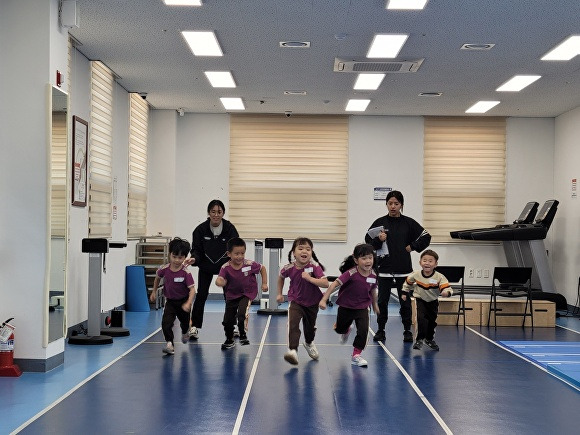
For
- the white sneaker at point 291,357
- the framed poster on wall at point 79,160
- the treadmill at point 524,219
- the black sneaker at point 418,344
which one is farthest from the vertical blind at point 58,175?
the treadmill at point 524,219

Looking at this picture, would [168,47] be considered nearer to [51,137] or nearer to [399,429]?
[51,137]

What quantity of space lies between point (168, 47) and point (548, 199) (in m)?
7.63

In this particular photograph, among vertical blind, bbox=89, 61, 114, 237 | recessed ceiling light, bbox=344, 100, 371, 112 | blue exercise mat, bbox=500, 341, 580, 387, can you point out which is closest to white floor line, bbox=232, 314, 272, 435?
blue exercise mat, bbox=500, 341, 580, 387

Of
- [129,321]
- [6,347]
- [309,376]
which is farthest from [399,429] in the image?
[129,321]

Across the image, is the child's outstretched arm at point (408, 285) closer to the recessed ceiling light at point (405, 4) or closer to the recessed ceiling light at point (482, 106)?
the recessed ceiling light at point (405, 4)

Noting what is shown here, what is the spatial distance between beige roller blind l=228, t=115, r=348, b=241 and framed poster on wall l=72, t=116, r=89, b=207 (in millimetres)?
4623

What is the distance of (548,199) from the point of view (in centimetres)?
1295

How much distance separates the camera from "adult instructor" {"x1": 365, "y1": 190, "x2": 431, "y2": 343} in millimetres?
8270

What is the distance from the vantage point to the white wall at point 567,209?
11875mm

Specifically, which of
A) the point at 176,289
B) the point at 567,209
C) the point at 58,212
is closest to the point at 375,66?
the point at 176,289

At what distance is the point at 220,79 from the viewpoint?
10195 mm

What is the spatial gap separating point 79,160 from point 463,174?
7.15 metres

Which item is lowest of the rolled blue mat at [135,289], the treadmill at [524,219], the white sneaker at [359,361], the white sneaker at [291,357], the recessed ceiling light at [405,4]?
the white sneaker at [359,361]

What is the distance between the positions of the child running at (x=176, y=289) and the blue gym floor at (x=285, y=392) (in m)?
0.33
